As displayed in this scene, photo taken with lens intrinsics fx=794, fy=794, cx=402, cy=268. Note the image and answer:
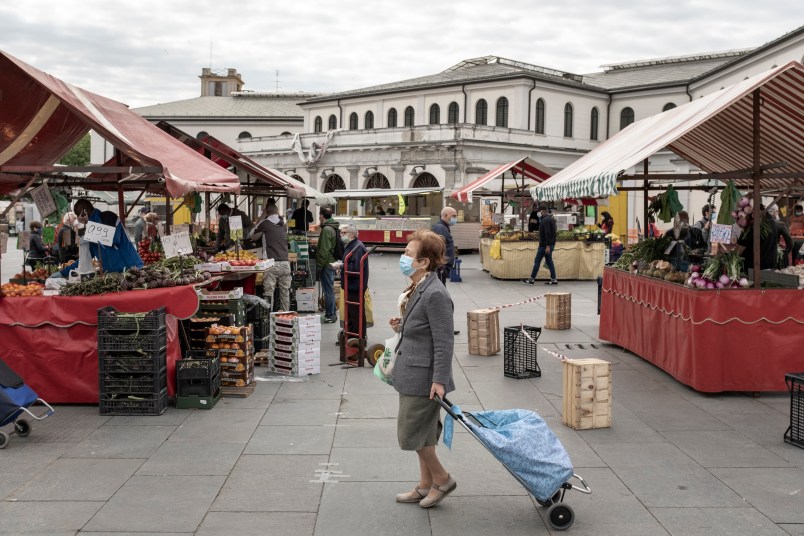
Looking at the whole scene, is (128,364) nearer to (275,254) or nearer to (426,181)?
(275,254)

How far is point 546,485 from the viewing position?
514cm

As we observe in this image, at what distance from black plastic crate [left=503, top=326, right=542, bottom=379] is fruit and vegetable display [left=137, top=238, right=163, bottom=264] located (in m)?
5.55

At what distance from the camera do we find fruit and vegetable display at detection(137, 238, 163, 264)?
1223 cm

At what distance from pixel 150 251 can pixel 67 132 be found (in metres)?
3.27

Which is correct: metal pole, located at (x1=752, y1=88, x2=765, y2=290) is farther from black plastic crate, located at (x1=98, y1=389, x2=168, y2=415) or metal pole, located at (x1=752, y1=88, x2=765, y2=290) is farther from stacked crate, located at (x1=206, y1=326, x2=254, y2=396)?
black plastic crate, located at (x1=98, y1=389, x2=168, y2=415)

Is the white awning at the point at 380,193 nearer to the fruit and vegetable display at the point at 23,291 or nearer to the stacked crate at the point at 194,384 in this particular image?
the fruit and vegetable display at the point at 23,291

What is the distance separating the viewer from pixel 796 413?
22.8 feet

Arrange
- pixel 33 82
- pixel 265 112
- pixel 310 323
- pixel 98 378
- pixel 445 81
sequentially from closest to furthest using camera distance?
pixel 98 378, pixel 33 82, pixel 310 323, pixel 445 81, pixel 265 112

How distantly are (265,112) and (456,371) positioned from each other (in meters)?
67.5

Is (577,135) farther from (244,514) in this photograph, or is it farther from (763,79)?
(244,514)

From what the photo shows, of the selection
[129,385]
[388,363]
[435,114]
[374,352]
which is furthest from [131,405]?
[435,114]

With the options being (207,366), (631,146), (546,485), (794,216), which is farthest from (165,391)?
(794,216)

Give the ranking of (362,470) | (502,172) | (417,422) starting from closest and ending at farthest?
(417,422), (362,470), (502,172)

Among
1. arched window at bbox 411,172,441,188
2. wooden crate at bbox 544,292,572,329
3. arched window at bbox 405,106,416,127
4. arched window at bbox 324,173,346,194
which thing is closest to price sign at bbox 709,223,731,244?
wooden crate at bbox 544,292,572,329
